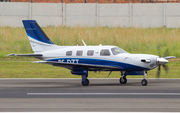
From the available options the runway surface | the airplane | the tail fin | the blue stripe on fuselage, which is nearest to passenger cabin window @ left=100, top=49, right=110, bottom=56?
the airplane

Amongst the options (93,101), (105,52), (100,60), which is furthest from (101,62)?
(93,101)

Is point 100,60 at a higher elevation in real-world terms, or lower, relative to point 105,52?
lower

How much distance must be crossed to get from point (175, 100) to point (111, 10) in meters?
38.3

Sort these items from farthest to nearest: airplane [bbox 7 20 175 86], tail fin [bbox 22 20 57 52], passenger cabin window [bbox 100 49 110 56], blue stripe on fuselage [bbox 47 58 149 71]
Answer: tail fin [bbox 22 20 57 52] < passenger cabin window [bbox 100 49 110 56] < blue stripe on fuselage [bbox 47 58 149 71] < airplane [bbox 7 20 175 86]

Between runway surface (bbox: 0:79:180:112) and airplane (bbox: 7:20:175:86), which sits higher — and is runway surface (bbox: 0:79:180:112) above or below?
below

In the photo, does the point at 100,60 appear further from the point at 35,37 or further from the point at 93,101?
the point at 93,101

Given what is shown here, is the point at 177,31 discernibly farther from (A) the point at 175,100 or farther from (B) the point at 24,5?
(A) the point at 175,100

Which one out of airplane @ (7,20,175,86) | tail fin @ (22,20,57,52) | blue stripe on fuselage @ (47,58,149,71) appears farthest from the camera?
A: tail fin @ (22,20,57,52)

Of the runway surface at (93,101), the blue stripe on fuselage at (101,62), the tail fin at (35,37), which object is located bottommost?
the runway surface at (93,101)

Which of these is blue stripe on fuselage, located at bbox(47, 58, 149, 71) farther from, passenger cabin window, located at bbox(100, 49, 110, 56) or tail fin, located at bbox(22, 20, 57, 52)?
tail fin, located at bbox(22, 20, 57, 52)

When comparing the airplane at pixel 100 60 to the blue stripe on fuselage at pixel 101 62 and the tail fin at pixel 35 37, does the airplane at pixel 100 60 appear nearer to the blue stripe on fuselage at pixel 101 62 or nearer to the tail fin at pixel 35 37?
the blue stripe on fuselage at pixel 101 62

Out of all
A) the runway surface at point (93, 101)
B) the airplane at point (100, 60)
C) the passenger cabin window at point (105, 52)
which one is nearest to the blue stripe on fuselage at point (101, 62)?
the airplane at point (100, 60)

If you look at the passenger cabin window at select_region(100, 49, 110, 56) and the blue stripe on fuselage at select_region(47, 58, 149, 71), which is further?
the passenger cabin window at select_region(100, 49, 110, 56)

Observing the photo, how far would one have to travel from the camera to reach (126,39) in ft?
138
